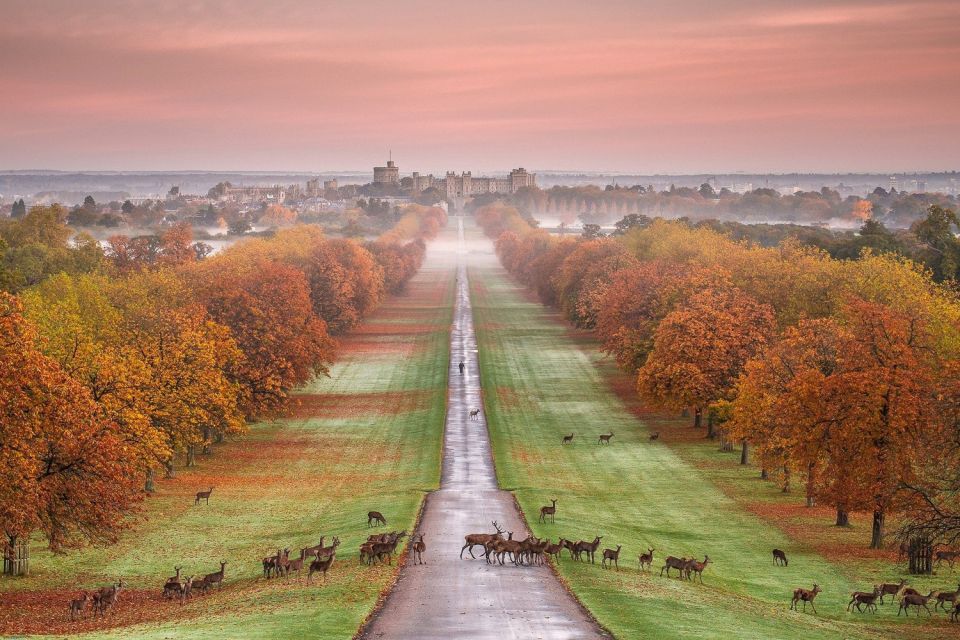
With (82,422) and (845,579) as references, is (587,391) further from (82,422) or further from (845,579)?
(82,422)

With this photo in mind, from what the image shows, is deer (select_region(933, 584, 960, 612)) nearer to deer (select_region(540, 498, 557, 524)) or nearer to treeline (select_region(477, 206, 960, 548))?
treeline (select_region(477, 206, 960, 548))

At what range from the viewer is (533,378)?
124 metres

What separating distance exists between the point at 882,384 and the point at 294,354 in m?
47.8

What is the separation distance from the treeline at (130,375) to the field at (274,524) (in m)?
2.13

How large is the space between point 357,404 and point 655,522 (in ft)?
162

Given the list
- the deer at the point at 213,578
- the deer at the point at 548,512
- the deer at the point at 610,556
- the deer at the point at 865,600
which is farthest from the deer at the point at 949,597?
the deer at the point at 213,578

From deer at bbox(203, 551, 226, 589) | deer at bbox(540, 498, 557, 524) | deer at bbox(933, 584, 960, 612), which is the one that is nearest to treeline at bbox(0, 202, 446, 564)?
deer at bbox(203, 551, 226, 589)

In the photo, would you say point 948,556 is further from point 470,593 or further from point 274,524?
point 274,524

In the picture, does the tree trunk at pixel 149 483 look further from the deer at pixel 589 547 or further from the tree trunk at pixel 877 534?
the tree trunk at pixel 877 534

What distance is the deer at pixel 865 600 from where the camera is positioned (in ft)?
152

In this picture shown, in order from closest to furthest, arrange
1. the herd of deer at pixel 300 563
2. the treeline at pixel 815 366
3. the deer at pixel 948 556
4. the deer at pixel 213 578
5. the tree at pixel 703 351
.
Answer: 1. the herd of deer at pixel 300 563
2. the deer at pixel 213 578
3. the deer at pixel 948 556
4. the treeline at pixel 815 366
5. the tree at pixel 703 351

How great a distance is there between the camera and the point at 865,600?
46219 millimetres

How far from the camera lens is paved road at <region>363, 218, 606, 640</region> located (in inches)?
1537

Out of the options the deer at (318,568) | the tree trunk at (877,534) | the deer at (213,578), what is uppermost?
the deer at (318,568)
